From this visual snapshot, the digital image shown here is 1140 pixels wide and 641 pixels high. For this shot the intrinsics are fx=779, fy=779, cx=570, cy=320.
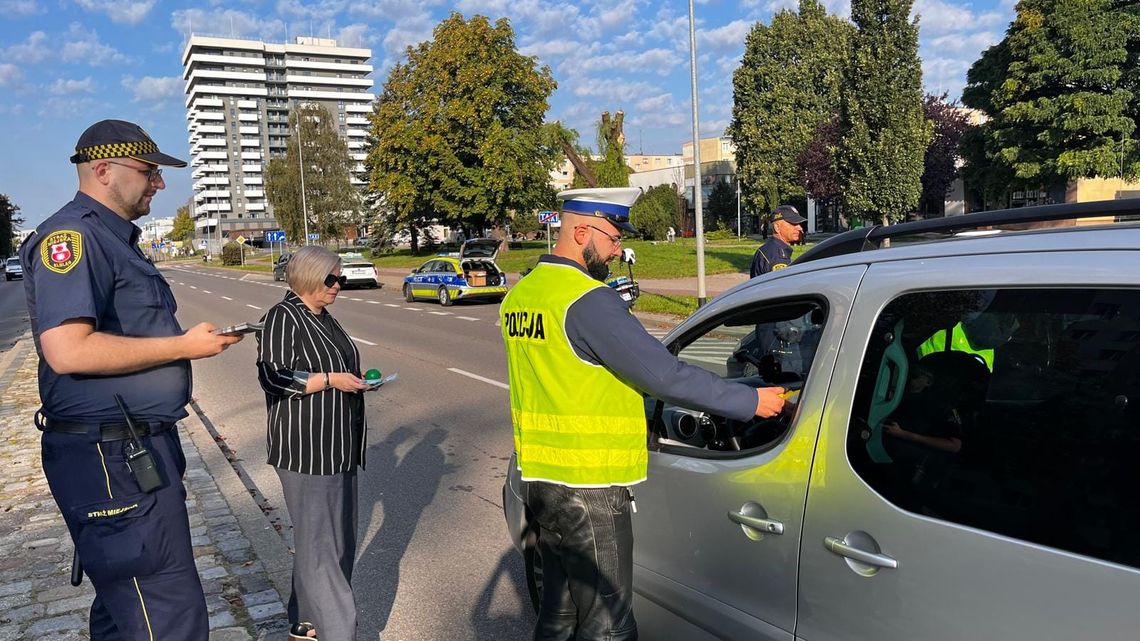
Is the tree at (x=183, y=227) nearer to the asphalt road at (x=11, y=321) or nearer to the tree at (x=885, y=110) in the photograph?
the asphalt road at (x=11, y=321)

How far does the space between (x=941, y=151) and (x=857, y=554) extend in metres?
50.9

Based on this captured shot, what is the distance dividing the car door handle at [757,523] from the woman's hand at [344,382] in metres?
1.63

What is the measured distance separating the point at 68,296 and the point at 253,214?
152 metres

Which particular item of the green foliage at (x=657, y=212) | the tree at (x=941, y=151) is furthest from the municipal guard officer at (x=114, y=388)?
the green foliage at (x=657, y=212)

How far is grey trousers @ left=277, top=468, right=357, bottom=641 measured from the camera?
3.23m

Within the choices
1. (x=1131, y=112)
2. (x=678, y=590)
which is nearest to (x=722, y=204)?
(x=1131, y=112)

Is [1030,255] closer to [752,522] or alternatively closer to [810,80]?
[752,522]

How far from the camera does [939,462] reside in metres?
1.98

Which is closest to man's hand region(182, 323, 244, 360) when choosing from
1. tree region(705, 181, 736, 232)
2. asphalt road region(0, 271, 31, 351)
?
asphalt road region(0, 271, 31, 351)

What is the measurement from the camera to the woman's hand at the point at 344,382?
319 centimetres

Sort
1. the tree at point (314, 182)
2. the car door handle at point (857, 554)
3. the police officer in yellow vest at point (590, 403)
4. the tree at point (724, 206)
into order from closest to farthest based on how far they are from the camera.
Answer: the car door handle at point (857, 554) < the police officer in yellow vest at point (590, 403) < the tree at point (314, 182) < the tree at point (724, 206)

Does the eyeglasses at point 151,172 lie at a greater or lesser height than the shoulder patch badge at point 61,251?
greater

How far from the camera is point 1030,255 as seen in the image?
1.87m

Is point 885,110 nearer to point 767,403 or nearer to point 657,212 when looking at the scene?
point 657,212
